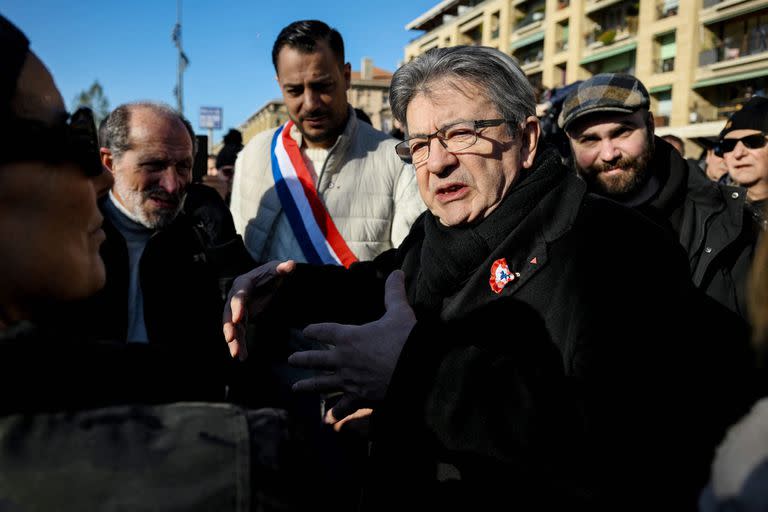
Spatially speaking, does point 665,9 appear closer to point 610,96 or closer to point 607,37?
Answer: point 607,37

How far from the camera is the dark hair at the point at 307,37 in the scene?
3287mm

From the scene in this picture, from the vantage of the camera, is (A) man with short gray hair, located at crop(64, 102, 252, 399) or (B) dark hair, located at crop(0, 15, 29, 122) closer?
(B) dark hair, located at crop(0, 15, 29, 122)

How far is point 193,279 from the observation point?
290cm

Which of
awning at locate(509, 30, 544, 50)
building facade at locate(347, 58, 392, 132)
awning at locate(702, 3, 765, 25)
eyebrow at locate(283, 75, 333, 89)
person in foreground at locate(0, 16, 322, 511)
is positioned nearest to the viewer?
person in foreground at locate(0, 16, 322, 511)

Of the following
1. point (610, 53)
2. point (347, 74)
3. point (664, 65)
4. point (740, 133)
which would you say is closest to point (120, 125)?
point (347, 74)

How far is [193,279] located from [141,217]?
17.9 inches

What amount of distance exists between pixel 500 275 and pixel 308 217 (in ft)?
5.38

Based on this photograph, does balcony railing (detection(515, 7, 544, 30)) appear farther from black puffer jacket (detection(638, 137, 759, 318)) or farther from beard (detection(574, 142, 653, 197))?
black puffer jacket (detection(638, 137, 759, 318))

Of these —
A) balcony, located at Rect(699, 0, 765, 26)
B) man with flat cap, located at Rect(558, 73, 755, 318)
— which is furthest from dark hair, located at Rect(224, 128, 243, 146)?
balcony, located at Rect(699, 0, 765, 26)

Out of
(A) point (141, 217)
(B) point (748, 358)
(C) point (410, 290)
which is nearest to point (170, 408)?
(C) point (410, 290)

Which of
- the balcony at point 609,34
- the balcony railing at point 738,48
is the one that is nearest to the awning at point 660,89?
the balcony railing at point 738,48

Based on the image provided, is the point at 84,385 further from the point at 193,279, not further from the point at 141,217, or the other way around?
the point at 141,217

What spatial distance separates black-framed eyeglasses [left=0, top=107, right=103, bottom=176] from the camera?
2.79ft

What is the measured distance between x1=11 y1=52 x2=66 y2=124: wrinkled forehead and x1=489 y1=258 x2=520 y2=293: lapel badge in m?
1.27
